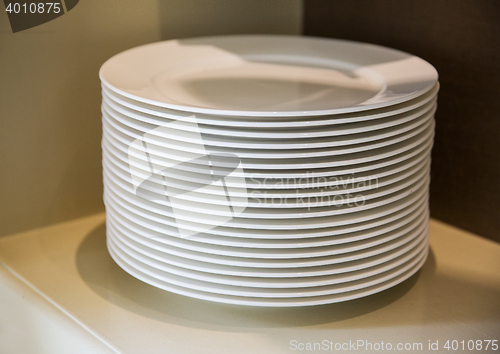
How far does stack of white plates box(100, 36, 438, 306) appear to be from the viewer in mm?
707

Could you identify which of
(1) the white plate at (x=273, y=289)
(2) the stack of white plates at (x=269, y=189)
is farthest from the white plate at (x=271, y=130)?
(1) the white plate at (x=273, y=289)

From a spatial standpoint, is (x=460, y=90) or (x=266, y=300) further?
(x=460, y=90)

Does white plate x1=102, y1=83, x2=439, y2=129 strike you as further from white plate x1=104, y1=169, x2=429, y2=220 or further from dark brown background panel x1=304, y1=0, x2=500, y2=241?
dark brown background panel x1=304, y1=0, x2=500, y2=241

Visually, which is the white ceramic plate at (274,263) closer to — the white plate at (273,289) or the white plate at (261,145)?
the white plate at (273,289)

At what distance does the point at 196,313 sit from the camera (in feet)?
2.73

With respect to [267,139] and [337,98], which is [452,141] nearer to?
[337,98]

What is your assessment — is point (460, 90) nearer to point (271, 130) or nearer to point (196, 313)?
point (271, 130)

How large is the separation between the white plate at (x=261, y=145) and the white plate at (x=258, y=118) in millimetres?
24

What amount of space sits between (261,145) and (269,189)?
6 cm

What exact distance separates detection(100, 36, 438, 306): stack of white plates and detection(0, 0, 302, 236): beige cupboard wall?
0.78ft

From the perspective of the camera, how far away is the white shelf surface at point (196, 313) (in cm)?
77

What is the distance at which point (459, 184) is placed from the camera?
110cm
